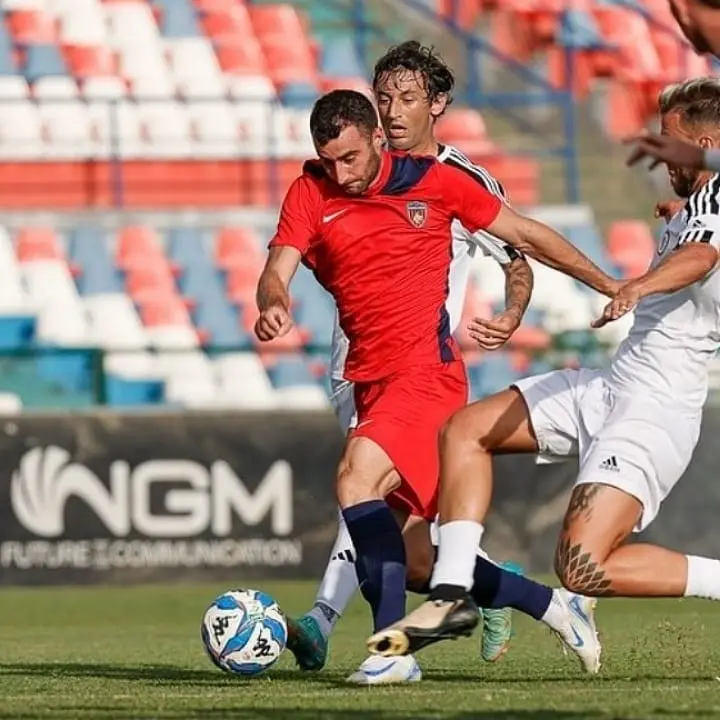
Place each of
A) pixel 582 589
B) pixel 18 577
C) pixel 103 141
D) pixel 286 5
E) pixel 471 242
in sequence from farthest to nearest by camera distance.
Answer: pixel 286 5 → pixel 103 141 → pixel 18 577 → pixel 471 242 → pixel 582 589

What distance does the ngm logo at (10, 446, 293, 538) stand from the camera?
14.9 metres

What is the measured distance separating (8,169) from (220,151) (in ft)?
6.91

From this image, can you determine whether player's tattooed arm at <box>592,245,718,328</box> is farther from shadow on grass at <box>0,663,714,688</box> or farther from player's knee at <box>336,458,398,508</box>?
shadow on grass at <box>0,663,714,688</box>

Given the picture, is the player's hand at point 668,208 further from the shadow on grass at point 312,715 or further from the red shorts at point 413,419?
the shadow on grass at point 312,715

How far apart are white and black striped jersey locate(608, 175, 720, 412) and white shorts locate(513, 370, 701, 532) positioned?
0.07 m

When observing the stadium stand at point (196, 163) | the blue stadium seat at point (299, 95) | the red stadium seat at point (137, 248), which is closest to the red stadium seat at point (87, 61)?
the stadium stand at point (196, 163)

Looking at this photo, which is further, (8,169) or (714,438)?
(8,169)

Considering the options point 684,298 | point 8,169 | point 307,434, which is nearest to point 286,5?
point 8,169

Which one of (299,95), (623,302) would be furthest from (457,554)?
(299,95)

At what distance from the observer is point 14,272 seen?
61.8ft

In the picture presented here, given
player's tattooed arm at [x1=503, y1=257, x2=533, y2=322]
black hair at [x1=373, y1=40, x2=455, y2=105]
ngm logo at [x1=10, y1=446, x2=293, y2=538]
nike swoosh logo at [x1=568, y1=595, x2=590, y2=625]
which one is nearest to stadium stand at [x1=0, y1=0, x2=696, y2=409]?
ngm logo at [x1=10, y1=446, x2=293, y2=538]

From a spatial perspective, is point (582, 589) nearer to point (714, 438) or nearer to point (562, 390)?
point (562, 390)

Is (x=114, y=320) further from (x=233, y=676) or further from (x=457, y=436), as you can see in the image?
(x=457, y=436)

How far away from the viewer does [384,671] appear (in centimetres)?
734
